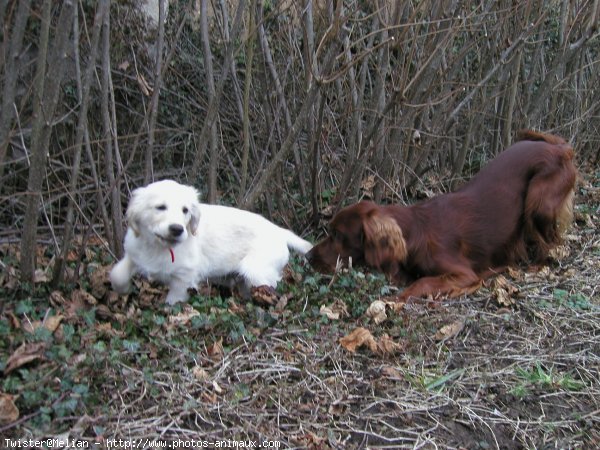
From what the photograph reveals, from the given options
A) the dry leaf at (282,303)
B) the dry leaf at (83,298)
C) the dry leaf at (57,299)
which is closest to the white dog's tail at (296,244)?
the dry leaf at (282,303)

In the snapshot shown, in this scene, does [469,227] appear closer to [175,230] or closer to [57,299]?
[175,230]

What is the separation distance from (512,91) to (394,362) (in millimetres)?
4364

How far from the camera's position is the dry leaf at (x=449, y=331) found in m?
4.11

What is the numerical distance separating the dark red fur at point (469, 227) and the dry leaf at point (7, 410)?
8.76 feet

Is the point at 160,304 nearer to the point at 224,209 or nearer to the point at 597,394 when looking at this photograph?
the point at 224,209

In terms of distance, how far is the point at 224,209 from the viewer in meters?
5.01

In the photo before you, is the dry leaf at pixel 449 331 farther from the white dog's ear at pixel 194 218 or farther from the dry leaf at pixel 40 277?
the dry leaf at pixel 40 277

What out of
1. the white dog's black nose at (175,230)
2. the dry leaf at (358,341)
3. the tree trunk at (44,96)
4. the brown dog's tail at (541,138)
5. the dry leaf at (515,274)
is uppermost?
the tree trunk at (44,96)

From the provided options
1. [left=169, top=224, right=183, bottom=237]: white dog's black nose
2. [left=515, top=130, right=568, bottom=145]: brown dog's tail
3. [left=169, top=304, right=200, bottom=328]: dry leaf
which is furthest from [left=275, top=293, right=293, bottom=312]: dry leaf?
[left=515, top=130, right=568, bottom=145]: brown dog's tail

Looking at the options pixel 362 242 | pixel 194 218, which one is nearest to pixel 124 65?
pixel 194 218

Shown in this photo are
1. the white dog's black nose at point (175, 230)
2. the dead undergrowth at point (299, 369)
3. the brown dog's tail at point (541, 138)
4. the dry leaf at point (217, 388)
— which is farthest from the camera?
the brown dog's tail at point (541, 138)

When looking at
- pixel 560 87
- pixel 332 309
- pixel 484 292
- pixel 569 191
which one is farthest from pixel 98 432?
pixel 560 87

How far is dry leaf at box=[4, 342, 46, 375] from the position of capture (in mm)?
3205

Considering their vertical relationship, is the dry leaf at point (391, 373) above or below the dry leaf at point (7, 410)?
below
